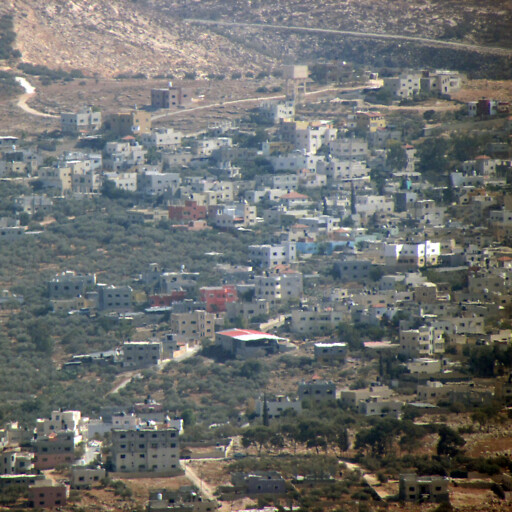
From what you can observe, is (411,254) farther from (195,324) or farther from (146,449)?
(146,449)

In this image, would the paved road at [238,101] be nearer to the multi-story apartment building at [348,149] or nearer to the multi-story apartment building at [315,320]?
the multi-story apartment building at [348,149]

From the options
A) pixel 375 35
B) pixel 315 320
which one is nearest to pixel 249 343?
pixel 315 320

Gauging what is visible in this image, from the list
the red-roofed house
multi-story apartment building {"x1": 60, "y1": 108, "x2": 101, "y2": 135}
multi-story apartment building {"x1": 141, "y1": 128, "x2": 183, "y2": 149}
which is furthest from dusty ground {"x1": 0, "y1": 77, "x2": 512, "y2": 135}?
the red-roofed house

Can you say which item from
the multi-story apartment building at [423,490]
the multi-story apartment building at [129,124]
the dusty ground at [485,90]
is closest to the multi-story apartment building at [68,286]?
the multi-story apartment building at [129,124]

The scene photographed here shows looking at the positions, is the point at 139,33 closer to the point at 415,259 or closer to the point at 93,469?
the point at 415,259

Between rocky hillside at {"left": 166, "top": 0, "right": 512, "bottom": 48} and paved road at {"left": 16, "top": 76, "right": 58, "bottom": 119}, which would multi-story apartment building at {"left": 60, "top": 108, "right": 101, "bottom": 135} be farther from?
rocky hillside at {"left": 166, "top": 0, "right": 512, "bottom": 48}

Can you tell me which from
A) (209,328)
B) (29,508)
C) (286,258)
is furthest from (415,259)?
(29,508)
